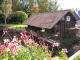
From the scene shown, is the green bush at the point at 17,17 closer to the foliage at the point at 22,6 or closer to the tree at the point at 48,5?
the tree at the point at 48,5

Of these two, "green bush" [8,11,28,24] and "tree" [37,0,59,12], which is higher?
"tree" [37,0,59,12]

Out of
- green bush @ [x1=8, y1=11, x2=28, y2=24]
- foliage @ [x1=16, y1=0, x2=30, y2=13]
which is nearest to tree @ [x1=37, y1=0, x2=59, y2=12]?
green bush @ [x1=8, y1=11, x2=28, y2=24]

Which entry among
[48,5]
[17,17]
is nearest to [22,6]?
[48,5]

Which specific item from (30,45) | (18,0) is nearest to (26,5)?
(18,0)

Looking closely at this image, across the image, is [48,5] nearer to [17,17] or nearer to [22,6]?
[22,6]

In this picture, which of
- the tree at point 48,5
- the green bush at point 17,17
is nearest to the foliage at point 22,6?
A: the tree at point 48,5

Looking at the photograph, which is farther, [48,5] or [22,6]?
[22,6]

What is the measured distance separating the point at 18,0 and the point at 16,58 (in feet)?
146

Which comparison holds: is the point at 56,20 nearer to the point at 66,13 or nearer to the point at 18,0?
the point at 66,13

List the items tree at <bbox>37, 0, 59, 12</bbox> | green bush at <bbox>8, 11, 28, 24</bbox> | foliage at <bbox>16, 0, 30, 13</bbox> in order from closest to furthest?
green bush at <bbox>8, 11, 28, 24</bbox> < tree at <bbox>37, 0, 59, 12</bbox> < foliage at <bbox>16, 0, 30, 13</bbox>

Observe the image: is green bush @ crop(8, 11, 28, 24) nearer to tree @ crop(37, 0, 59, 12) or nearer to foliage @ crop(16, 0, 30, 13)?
tree @ crop(37, 0, 59, 12)

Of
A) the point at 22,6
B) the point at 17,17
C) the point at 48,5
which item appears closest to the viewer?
the point at 17,17

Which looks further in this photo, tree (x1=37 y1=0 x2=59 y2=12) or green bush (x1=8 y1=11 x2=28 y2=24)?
tree (x1=37 y1=0 x2=59 y2=12)

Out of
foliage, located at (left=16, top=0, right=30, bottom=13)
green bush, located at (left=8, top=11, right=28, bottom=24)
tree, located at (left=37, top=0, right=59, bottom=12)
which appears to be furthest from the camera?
foliage, located at (left=16, top=0, right=30, bottom=13)
